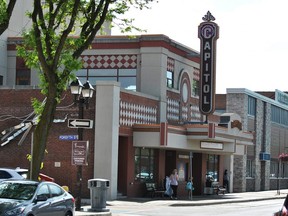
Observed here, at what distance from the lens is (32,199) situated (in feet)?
55.0

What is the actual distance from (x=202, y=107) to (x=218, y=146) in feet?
8.67

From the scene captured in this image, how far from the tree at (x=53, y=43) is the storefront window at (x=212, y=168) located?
84.7 feet

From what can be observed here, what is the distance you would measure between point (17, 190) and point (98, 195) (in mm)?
8232

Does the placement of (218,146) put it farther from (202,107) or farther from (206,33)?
(206,33)

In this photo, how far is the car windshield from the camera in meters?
16.9

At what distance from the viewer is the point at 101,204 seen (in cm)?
2514

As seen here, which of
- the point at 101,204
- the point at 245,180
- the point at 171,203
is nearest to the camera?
the point at 101,204

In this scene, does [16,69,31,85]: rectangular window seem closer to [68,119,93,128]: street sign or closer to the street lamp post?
the street lamp post

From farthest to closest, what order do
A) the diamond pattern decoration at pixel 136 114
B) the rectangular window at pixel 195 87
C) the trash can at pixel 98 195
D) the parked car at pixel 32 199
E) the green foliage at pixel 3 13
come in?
the rectangular window at pixel 195 87 → the diamond pattern decoration at pixel 136 114 → the trash can at pixel 98 195 → the green foliage at pixel 3 13 → the parked car at pixel 32 199

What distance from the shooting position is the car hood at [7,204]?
615 inches

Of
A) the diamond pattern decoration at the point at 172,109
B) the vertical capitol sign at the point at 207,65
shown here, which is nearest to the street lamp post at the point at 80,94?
the diamond pattern decoration at the point at 172,109

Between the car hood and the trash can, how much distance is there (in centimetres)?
877

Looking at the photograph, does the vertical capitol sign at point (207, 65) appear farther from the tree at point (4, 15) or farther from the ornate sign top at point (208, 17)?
the tree at point (4, 15)

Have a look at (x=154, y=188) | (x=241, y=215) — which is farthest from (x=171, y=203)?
(x=241, y=215)
